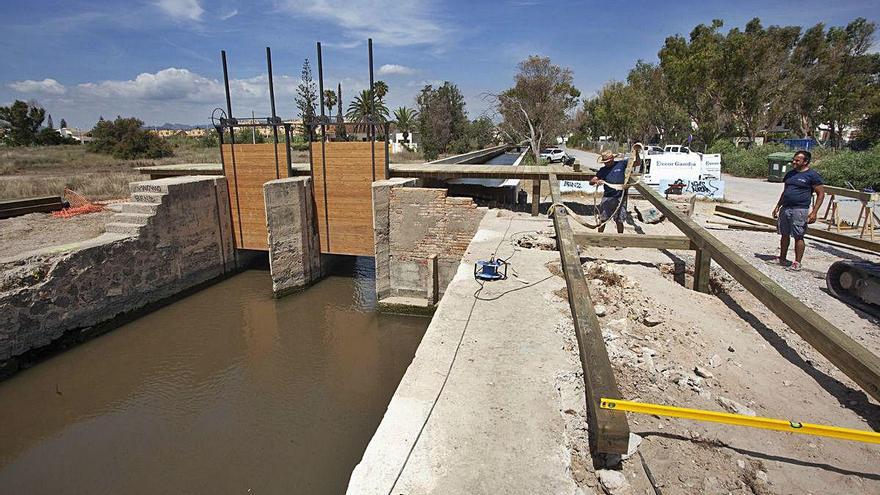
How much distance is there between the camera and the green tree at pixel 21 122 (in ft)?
153

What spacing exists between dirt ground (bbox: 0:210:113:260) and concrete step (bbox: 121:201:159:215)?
2.03 m

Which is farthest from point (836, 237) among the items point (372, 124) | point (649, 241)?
point (372, 124)

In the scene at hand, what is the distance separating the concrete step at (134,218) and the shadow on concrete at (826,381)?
12319mm

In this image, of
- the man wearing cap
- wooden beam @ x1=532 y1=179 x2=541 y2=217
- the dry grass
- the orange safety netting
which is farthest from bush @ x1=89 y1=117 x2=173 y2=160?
the man wearing cap

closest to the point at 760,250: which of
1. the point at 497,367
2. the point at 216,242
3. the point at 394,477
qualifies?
the point at 497,367

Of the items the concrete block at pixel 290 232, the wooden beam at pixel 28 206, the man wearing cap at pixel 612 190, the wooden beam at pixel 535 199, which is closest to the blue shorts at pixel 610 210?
the man wearing cap at pixel 612 190

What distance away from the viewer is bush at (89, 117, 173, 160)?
3838cm

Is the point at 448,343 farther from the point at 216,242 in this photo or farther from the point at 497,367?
the point at 216,242

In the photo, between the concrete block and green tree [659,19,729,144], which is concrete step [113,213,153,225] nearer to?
the concrete block

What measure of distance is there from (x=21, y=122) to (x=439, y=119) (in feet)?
149

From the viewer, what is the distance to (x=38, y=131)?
49.9 meters

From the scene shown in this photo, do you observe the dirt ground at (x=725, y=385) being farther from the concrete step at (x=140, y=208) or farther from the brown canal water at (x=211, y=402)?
the concrete step at (x=140, y=208)

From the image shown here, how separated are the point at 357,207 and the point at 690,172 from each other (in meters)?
11.9

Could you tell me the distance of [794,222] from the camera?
6.25 meters
